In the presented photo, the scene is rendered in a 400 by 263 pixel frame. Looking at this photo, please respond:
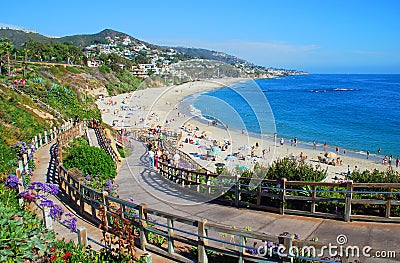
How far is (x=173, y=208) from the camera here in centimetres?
947

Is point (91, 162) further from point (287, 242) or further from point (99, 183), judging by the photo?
point (287, 242)

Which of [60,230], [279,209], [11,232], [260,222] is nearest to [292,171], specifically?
[279,209]

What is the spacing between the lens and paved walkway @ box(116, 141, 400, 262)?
6.52 meters

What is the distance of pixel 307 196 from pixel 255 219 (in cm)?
135

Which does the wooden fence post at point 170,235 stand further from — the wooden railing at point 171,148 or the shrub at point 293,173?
the wooden railing at point 171,148

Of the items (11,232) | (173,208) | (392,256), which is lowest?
(173,208)

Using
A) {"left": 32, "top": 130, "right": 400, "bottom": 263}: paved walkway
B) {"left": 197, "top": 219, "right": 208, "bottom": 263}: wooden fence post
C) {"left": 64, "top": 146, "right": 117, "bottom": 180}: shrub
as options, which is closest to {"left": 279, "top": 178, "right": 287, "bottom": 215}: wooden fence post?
{"left": 32, "top": 130, "right": 400, "bottom": 263}: paved walkway

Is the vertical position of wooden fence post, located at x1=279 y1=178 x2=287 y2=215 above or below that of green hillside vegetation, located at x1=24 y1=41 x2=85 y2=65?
below

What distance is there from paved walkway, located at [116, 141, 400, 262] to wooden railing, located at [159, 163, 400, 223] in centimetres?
20

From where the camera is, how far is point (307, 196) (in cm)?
823

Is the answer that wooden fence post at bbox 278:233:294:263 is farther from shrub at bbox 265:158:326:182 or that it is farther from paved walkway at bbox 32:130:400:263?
shrub at bbox 265:158:326:182

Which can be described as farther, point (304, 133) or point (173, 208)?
point (304, 133)

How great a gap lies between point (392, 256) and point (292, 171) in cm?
480

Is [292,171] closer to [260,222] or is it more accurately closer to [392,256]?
[260,222]
